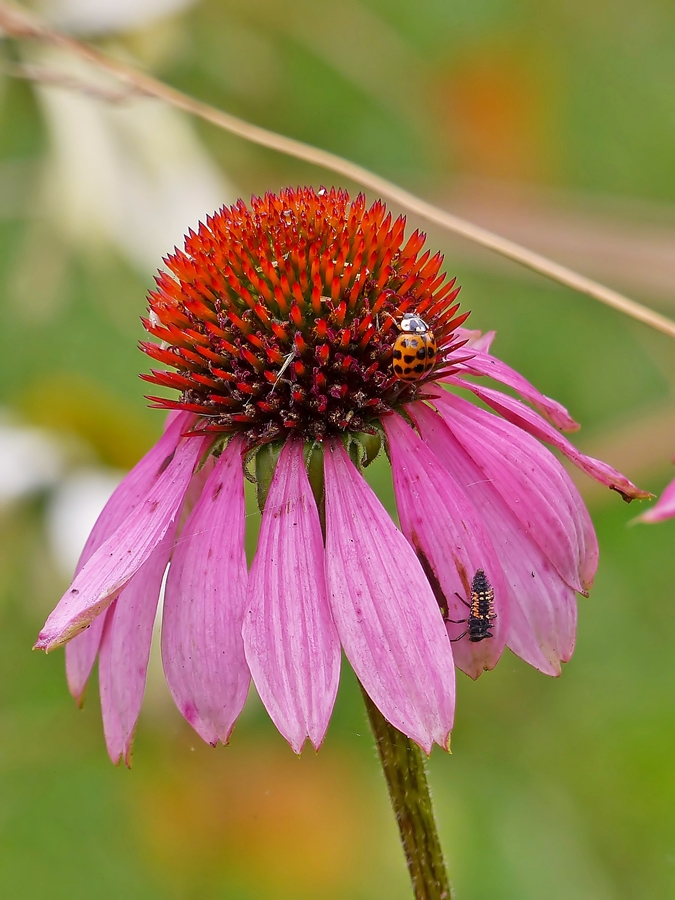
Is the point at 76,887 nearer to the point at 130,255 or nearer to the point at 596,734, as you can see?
the point at 596,734

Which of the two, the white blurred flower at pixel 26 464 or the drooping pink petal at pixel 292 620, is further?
the white blurred flower at pixel 26 464

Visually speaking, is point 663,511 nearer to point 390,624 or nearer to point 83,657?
point 390,624

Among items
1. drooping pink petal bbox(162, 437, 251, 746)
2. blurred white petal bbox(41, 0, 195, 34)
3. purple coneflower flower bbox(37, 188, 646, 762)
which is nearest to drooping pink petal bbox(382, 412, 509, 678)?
purple coneflower flower bbox(37, 188, 646, 762)

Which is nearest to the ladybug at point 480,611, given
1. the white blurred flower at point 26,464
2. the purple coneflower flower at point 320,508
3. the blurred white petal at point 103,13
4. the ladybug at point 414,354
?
the purple coneflower flower at point 320,508

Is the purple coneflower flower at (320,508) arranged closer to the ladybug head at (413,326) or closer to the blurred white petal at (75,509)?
the ladybug head at (413,326)

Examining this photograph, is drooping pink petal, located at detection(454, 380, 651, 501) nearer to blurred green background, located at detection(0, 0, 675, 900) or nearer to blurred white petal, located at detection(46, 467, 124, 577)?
blurred green background, located at detection(0, 0, 675, 900)

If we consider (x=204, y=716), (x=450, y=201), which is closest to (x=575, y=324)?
(x=450, y=201)
